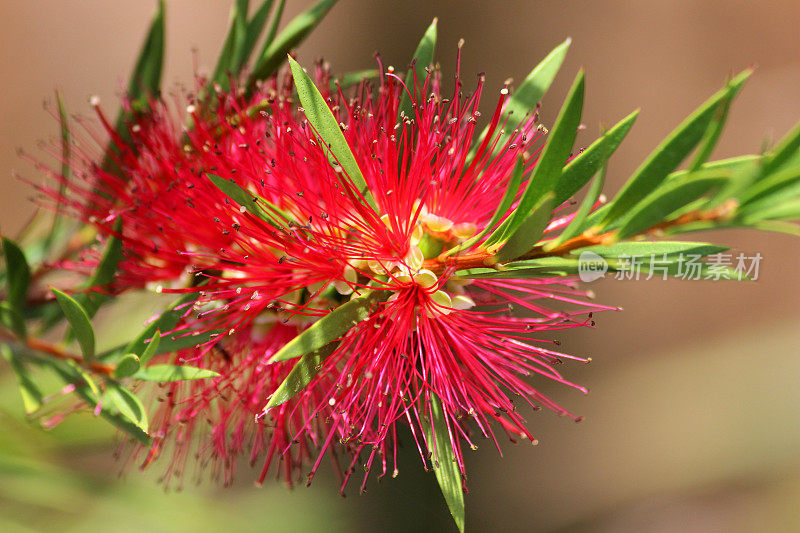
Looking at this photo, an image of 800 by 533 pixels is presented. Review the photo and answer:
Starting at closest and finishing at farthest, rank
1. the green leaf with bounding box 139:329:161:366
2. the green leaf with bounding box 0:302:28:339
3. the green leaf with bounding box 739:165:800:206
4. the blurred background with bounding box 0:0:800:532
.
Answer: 1. the green leaf with bounding box 739:165:800:206
2. the green leaf with bounding box 139:329:161:366
3. the green leaf with bounding box 0:302:28:339
4. the blurred background with bounding box 0:0:800:532

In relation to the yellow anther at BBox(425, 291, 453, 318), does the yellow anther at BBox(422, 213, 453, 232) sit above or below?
above

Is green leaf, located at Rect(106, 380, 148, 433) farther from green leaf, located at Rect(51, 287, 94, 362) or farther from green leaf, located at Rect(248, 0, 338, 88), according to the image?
green leaf, located at Rect(248, 0, 338, 88)

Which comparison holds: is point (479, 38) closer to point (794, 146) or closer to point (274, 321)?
point (274, 321)

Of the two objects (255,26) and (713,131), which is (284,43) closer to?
(255,26)

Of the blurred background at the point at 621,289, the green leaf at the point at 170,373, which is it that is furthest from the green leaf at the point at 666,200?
the blurred background at the point at 621,289

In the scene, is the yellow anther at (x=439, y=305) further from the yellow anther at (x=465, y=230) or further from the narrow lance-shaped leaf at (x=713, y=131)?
the narrow lance-shaped leaf at (x=713, y=131)

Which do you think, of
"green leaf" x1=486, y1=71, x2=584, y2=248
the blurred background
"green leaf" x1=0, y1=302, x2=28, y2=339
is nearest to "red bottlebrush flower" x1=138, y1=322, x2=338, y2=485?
"green leaf" x1=0, y1=302, x2=28, y2=339

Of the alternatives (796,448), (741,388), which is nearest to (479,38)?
(741,388)
